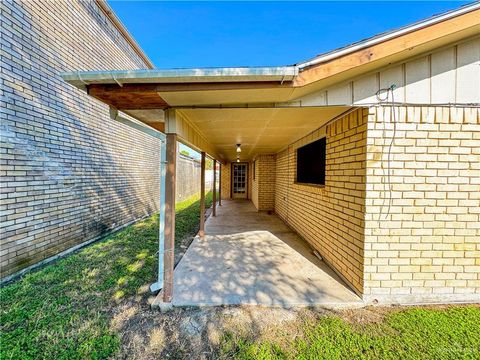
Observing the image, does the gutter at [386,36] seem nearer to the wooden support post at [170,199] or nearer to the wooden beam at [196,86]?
the wooden beam at [196,86]

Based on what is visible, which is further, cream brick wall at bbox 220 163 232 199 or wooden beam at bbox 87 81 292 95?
cream brick wall at bbox 220 163 232 199

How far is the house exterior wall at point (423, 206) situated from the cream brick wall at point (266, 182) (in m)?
6.49

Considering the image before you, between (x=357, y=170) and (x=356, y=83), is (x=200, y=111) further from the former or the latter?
(x=357, y=170)

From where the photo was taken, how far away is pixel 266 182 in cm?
912

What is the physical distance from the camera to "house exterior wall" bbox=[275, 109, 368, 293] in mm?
2689

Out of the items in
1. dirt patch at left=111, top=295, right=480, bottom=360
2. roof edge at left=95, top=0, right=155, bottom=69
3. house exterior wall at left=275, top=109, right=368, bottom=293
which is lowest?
dirt patch at left=111, top=295, right=480, bottom=360

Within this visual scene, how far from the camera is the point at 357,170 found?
2.75 meters

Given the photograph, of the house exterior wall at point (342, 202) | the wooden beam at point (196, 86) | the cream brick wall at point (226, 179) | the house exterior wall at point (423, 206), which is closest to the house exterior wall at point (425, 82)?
the house exterior wall at point (423, 206)

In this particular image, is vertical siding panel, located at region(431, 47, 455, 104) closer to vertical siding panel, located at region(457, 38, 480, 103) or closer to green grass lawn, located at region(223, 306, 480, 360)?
vertical siding panel, located at region(457, 38, 480, 103)

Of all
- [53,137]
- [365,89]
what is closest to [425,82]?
[365,89]

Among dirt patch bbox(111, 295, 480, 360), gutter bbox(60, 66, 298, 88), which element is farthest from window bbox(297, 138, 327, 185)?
dirt patch bbox(111, 295, 480, 360)

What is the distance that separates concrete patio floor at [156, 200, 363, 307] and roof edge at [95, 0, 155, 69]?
6.70 meters

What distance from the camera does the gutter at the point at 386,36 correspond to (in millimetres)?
2078

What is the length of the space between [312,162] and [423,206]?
275 cm
